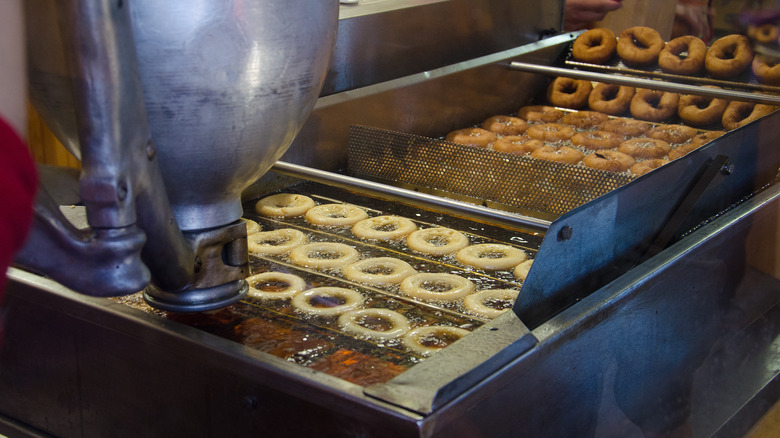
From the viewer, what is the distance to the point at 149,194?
97 cm

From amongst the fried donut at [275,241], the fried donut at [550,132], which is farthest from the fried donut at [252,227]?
the fried donut at [550,132]

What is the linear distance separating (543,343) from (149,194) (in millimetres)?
614

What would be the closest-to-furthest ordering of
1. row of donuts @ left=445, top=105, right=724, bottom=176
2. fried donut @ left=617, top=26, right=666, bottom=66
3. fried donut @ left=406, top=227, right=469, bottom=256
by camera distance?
fried donut @ left=406, top=227, right=469, bottom=256, row of donuts @ left=445, top=105, right=724, bottom=176, fried donut @ left=617, top=26, right=666, bottom=66

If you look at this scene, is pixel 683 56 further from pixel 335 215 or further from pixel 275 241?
pixel 275 241

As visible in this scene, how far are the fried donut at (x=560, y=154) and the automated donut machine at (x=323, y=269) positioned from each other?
2.17 ft

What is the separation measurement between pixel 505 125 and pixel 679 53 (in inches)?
42.1

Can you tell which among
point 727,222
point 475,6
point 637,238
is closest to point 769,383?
point 727,222

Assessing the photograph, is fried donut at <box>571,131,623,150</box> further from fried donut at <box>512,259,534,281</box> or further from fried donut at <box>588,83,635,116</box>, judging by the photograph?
Answer: fried donut at <box>512,259,534,281</box>

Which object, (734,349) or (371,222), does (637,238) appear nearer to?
(734,349)

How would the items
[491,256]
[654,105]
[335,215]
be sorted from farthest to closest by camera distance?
[654,105] → [335,215] → [491,256]

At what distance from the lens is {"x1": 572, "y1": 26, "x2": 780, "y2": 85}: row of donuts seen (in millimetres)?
3457

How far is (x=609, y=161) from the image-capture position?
112 inches

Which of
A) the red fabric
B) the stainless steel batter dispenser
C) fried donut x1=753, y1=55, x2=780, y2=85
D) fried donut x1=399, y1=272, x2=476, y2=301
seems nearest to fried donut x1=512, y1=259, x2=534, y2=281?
fried donut x1=399, y1=272, x2=476, y2=301

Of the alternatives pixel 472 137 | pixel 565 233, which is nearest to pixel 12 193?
pixel 565 233
